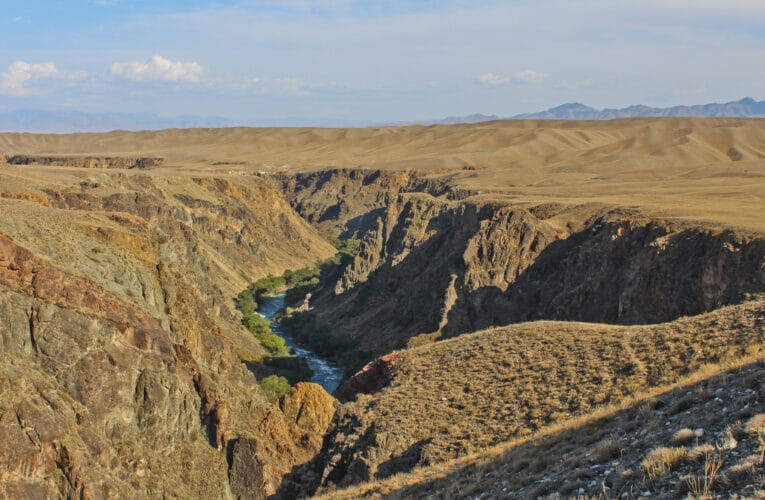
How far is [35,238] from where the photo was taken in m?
30.9

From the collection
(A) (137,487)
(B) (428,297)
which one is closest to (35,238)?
(A) (137,487)

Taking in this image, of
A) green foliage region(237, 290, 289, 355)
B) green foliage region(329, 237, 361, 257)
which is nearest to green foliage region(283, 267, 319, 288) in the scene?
green foliage region(329, 237, 361, 257)

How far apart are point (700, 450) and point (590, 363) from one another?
44.3 ft

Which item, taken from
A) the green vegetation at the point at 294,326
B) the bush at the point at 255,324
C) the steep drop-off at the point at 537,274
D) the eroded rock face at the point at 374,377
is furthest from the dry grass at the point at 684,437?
the bush at the point at 255,324

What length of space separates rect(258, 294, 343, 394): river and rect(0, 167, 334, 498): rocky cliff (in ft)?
55.9

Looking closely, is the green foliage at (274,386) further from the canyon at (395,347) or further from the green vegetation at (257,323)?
the green vegetation at (257,323)

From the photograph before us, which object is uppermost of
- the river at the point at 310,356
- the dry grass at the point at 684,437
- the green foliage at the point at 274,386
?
the dry grass at the point at 684,437

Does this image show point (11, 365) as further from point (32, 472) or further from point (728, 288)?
point (728, 288)

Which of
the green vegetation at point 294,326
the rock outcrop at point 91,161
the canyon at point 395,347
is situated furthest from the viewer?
the rock outcrop at point 91,161

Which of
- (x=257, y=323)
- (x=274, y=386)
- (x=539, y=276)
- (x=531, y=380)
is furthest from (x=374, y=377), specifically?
(x=257, y=323)

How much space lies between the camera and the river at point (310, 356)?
54.9 m

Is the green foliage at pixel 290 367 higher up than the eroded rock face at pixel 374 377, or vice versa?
the eroded rock face at pixel 374 377

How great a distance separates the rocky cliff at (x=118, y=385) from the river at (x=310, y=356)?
55.9 ft

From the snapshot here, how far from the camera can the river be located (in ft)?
180
